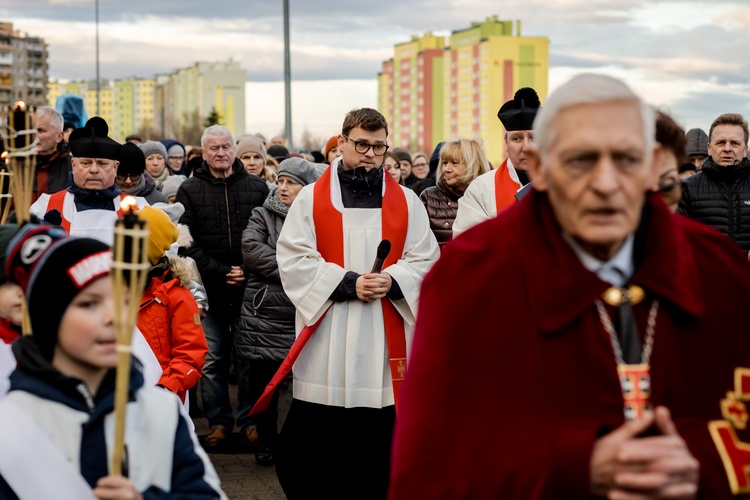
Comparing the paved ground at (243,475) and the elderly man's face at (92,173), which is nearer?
the elderly man's face at (92,173)

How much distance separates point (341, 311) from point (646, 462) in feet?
13.4

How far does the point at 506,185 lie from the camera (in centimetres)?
702

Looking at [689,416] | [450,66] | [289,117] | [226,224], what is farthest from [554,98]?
[450,66]

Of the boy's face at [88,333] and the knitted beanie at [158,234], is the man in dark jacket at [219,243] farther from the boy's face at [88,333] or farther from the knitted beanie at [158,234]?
the boy's face at [88,333]

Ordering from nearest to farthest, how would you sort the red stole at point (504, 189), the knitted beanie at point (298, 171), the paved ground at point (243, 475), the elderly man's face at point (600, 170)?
the elderly man's face at point (600, 170) < the red stole at point (504, 189) < the paved ground at point (243, 475) < the knitted beanie at point (298, 171)

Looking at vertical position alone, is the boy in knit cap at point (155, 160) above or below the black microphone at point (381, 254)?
above

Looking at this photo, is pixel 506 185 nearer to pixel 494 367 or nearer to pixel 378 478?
pixel 378 478

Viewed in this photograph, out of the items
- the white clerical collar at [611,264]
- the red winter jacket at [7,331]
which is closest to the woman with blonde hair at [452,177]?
the red winter jacket at [7,331]

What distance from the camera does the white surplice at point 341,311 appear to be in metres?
6.67

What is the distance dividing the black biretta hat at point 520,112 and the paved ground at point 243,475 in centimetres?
278

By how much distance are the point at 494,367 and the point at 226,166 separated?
6.86 m

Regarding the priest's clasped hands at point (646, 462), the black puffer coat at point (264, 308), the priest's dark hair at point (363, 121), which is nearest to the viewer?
the priest's clasped hands at point (646, 462)

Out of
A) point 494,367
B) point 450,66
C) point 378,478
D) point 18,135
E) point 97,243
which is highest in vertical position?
point 450,66

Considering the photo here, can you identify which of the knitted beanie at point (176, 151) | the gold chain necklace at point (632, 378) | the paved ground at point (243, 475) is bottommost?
the paved ground at point (243, 475)
